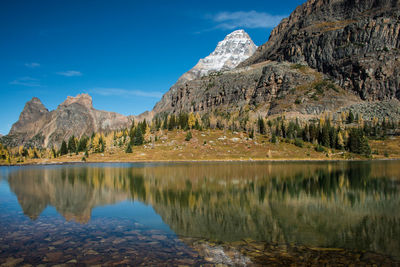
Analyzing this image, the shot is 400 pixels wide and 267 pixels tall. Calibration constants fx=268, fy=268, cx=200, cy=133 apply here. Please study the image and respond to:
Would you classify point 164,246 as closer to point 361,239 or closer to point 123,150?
point 361,239

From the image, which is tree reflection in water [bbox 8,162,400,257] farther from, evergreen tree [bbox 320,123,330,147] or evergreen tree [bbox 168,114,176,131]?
evergreen tree [bbox 168,114,176,131]

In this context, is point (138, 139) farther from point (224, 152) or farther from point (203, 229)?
point (203, 229)

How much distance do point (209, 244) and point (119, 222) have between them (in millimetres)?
9390

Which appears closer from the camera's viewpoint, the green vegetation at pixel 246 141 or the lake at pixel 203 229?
the lake at pixel 203 229

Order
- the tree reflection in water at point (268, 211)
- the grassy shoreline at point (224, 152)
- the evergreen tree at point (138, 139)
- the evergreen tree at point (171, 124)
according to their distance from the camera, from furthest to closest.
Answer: the evergreen tree at point (171, 124) → the evergreen tree at point (138, 139) → the grassy shoreline at point (224, 152) → the tree reflection in water at point (268, 211)

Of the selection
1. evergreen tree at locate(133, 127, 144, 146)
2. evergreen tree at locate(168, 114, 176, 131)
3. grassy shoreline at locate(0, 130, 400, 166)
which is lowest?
grassy shoreline at locate(0, 130, 400, 166)

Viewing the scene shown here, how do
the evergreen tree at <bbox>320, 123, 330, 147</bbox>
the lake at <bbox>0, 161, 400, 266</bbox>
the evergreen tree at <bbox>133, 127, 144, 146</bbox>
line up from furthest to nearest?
the evergreen tree at <bbox>133, 127, 144, 146</bbox>
the evergreen tree at <bbox>320, 123, 330, 147</bbox>
the lake at <bbox>0, 161, 400, 266</bbox>

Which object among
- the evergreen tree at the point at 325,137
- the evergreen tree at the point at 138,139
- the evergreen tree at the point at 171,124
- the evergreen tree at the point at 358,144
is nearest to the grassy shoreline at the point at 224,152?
the evergreen tree at the point at 358,144

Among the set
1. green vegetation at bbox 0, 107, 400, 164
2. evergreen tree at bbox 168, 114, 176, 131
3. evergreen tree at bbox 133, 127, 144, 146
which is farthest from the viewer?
evergreen tree at bbox 168, 114, 176, 131

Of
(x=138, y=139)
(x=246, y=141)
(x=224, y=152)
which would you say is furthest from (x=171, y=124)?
(x=224, y=152)

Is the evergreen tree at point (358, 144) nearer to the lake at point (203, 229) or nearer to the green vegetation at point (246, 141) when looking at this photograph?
the green vegetation at point (246, 141)

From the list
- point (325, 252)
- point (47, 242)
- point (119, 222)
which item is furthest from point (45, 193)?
point (325, 252)

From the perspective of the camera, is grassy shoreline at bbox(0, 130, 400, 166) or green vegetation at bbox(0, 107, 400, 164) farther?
green vegetation at bbox(0, 107, 400, 164)

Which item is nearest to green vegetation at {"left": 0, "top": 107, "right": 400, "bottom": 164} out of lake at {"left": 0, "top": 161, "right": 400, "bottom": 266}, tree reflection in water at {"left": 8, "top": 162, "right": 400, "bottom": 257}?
tree reflection in water at {"left": 8, "top": 162, "right": 400, "bottom": 257}
